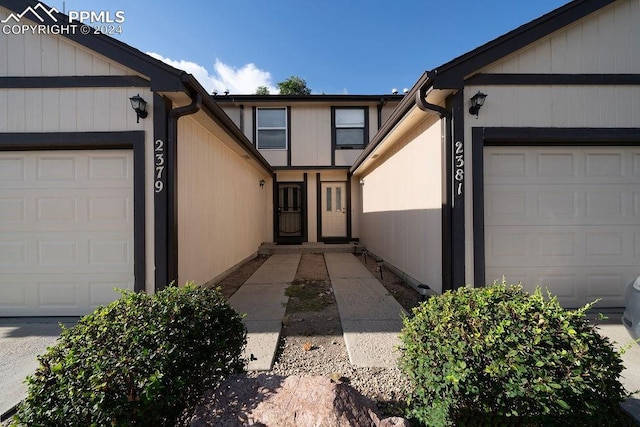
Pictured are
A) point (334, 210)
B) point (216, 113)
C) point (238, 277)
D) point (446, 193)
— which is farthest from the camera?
point (334, 210)

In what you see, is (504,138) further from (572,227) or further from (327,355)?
(327,355)

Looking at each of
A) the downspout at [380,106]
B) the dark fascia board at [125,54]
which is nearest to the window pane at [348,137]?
the downspout at [380,106]

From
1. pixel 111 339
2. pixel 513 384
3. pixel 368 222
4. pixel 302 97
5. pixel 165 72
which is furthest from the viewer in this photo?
pixel 302 97

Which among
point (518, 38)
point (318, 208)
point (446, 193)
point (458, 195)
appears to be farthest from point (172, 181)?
point (318, 208)

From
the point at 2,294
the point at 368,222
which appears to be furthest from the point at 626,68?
the point at 2,294

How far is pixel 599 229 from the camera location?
12.2 ft

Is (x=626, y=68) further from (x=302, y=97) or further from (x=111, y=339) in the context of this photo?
(x=302, y=97)

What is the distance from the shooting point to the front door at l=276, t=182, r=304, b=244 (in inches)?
394

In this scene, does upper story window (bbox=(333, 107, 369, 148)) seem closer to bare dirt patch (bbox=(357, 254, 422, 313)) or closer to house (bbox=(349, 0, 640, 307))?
bare dirt patch (bbox=(357, 254, 422, 313))

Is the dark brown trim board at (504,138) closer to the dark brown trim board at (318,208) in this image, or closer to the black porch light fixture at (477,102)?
the black porch light fixture at (477,102)

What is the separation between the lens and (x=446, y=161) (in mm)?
3629

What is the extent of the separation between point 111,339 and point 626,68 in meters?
6.24

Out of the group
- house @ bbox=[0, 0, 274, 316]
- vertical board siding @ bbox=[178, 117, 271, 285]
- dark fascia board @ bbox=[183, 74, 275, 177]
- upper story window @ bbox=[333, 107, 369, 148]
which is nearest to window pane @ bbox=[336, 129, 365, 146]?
upper story window @ bbox=[333, 107, 369, 148]

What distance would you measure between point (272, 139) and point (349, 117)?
9.62 ft
